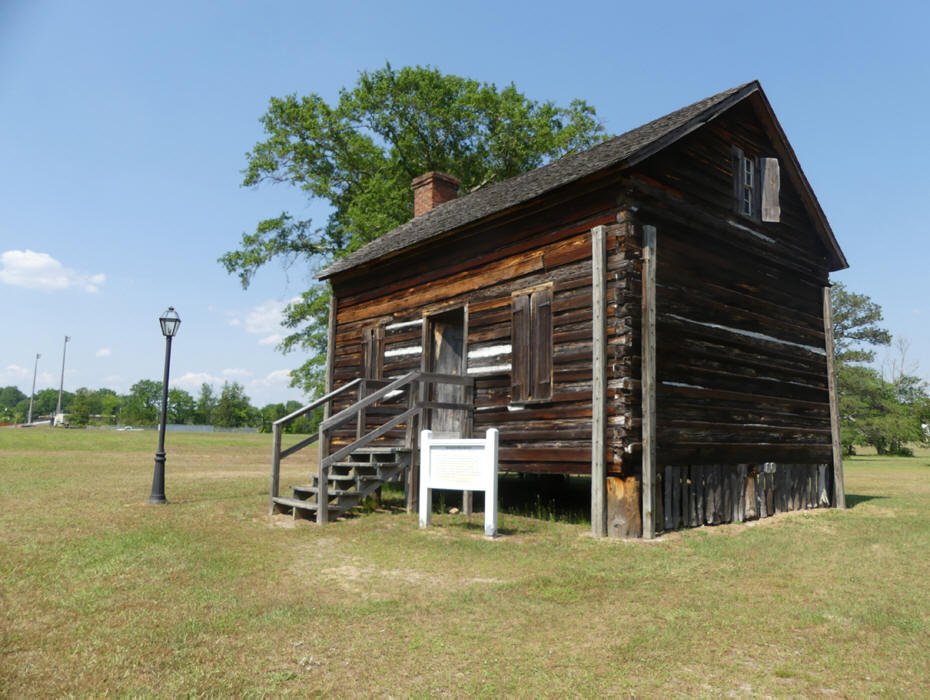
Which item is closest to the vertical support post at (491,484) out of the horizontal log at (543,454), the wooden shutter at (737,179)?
the horizontal log at (543,454)

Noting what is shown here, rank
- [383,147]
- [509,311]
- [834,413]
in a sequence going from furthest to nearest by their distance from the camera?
[383,147], [834,413], [509,311]

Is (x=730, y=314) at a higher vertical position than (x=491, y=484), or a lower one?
higher

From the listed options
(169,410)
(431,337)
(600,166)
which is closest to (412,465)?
(431,337)

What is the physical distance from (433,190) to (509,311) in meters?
9.10

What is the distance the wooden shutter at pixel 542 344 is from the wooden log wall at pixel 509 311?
0.13 m

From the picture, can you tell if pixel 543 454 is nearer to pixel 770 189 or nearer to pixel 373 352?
pixel 373 352

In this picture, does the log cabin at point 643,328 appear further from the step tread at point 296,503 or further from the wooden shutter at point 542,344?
the step tread at point 296,503

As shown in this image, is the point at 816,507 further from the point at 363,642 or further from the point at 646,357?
the point at 363,642

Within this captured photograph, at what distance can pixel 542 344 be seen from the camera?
443 inches

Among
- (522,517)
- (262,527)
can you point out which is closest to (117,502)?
(262,527)

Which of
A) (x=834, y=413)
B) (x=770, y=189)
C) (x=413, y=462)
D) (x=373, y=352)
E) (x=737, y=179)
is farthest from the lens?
(x=373, y=352)

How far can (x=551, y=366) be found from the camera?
433 inches

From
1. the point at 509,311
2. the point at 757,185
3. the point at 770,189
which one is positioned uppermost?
the point at 757,185

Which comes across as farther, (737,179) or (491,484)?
(737,179)
